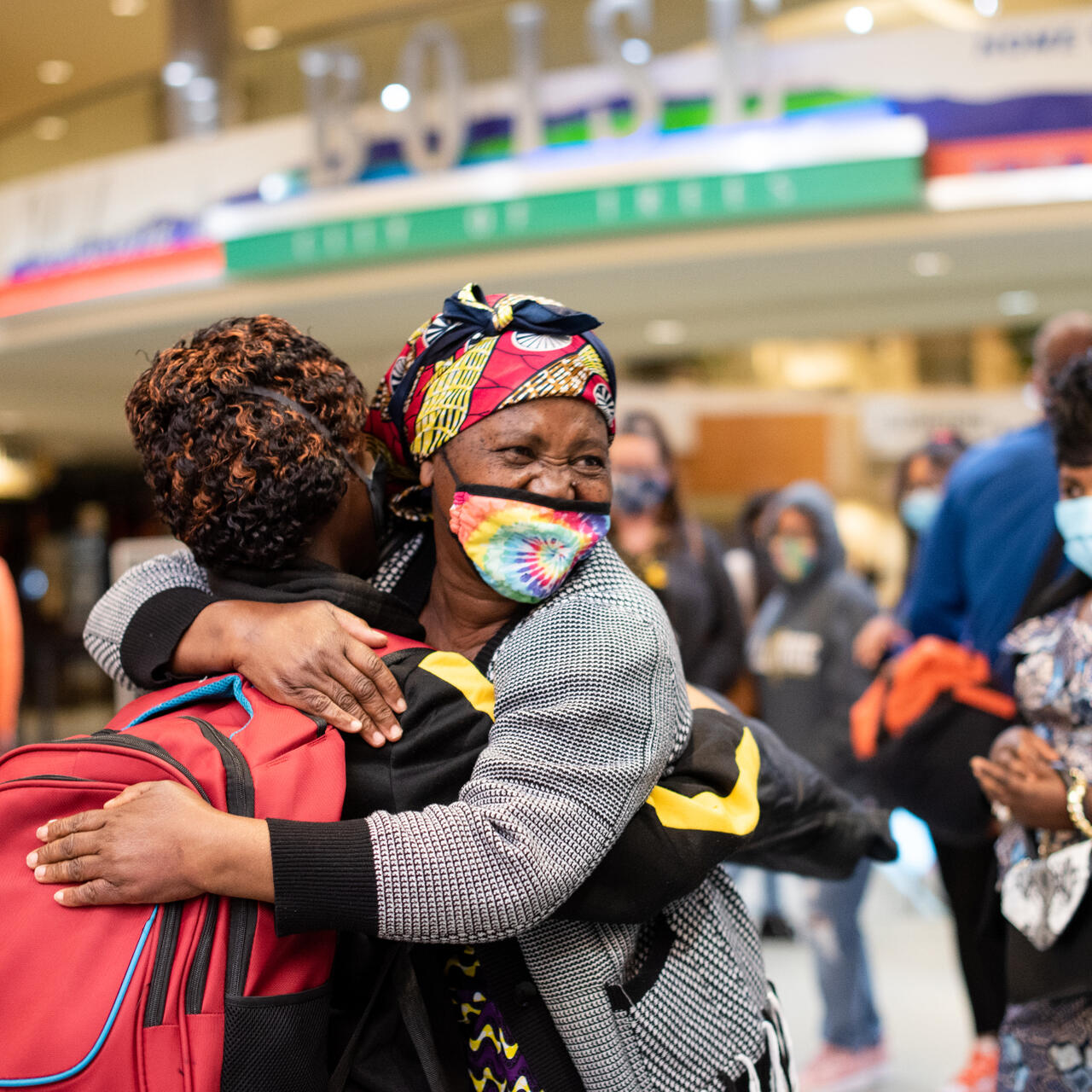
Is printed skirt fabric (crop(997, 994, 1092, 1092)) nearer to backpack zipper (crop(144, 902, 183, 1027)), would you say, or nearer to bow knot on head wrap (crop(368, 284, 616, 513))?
bow knot on head wrap (crop(368, 284, 616, 513))

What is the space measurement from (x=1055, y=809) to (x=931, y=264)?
24.2ft

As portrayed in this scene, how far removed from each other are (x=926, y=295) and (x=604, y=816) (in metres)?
9.33

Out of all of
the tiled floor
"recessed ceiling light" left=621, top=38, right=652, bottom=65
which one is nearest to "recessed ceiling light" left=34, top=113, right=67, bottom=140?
"recessed ceiling light" left=621, top=38, right=652, bottom=65

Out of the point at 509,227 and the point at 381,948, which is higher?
the point at 509,227

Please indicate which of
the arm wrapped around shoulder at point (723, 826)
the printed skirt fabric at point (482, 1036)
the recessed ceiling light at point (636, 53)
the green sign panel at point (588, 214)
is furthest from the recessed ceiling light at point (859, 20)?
the printed skirt fabric at point (482, 1036)

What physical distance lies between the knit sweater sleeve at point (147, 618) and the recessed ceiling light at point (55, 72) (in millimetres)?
14100

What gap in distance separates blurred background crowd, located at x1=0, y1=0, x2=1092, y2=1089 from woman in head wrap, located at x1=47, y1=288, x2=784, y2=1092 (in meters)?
2.03

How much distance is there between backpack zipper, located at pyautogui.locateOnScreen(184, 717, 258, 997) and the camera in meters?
1.04

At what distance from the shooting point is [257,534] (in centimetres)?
124

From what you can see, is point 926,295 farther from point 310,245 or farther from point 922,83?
point 310,245

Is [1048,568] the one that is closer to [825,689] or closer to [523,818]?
[523,818]

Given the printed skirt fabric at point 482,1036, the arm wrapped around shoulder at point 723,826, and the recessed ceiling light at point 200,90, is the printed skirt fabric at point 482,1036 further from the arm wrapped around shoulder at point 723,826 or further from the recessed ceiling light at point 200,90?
the recessed ceiling light at point 200,90

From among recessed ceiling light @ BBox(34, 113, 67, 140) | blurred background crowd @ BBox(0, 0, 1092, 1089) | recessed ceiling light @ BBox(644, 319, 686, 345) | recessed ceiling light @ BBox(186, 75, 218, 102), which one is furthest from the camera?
recessed ceiling light @ BBox(34, 113, 67, 140)

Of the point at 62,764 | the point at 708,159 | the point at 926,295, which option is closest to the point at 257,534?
the point at 62,764
